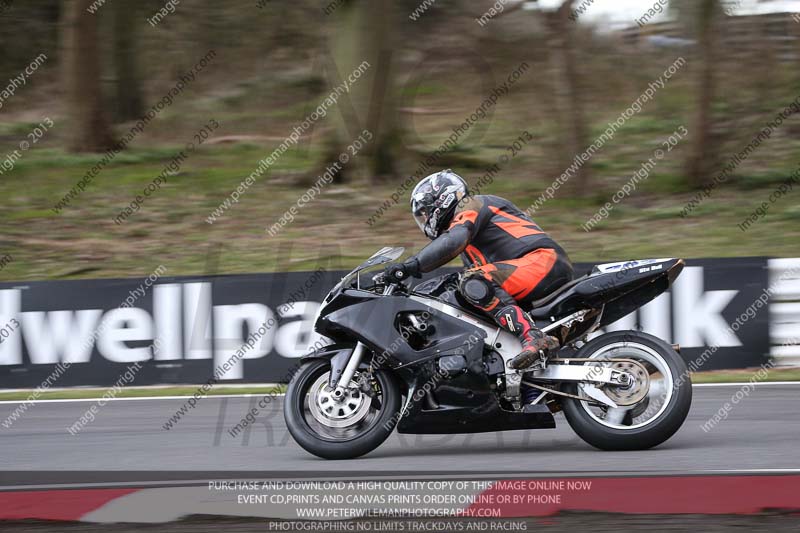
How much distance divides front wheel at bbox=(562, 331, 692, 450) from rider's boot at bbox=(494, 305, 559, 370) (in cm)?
29

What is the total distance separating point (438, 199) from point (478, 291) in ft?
2.21

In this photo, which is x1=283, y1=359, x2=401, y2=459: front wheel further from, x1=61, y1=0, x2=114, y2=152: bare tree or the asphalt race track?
x1=61, y1=0, x2=114, y2=152: bare tree

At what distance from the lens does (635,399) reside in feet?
20.6

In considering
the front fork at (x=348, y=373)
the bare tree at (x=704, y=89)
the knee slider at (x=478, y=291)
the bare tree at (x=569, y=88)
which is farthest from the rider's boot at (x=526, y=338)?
the bare tree at (x=704, y=89)

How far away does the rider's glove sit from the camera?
20.8 feet

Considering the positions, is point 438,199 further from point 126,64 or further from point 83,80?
point 126,64

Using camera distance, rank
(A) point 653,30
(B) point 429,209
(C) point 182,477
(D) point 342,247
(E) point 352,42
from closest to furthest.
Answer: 1. (C) point 182,477
2. (B) point 429,209
3. (D) point 342,247
4. (E) point 352,42
5. (A) point 653,30

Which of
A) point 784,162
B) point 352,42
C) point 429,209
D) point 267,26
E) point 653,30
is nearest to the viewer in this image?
point 429,209

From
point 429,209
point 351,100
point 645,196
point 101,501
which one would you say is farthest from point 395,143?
point 101,501

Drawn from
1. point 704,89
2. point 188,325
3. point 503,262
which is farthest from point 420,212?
point 704,89

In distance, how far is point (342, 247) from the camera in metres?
16.4

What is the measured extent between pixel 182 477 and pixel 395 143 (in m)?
13.4

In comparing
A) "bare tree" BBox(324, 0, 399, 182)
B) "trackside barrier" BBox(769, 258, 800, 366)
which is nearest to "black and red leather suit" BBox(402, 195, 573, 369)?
"trackside barrier" BBox(769, 258, 800, 366)

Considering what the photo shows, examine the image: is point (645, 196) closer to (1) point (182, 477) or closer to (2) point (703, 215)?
(2) point (703, 215)
